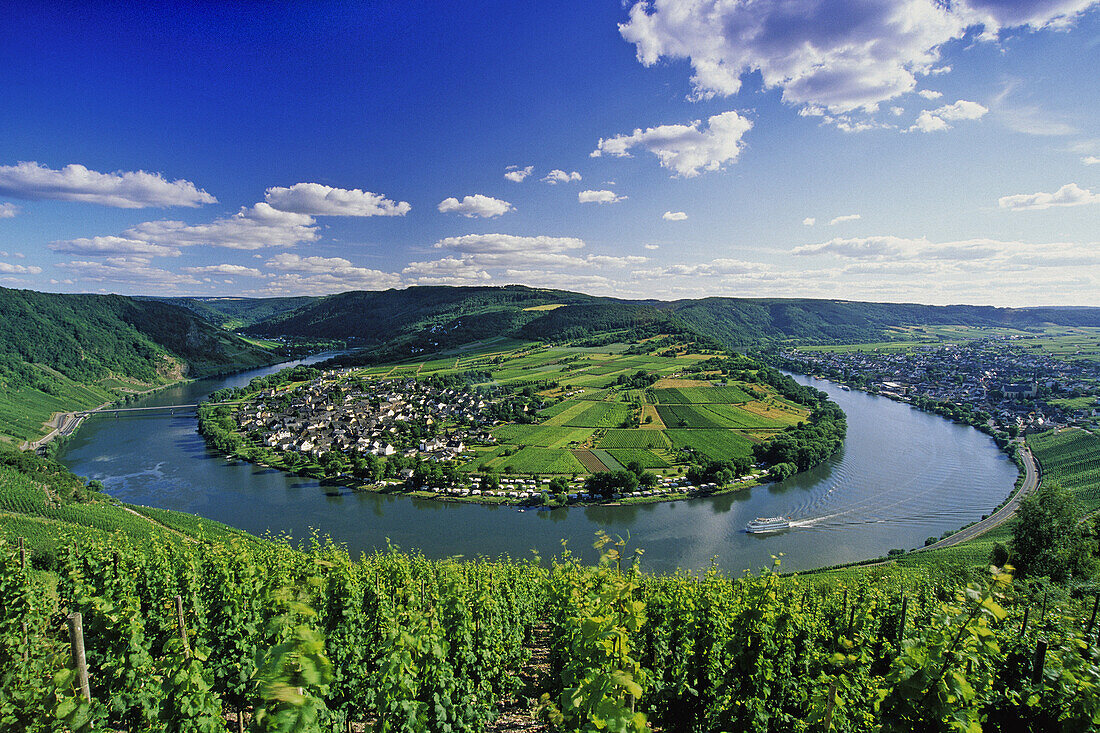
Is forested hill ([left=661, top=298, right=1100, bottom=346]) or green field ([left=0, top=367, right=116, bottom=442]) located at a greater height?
forested hill ([left=661, top=298, right=1100, bottom=346])

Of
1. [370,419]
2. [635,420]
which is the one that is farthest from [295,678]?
[370,419]

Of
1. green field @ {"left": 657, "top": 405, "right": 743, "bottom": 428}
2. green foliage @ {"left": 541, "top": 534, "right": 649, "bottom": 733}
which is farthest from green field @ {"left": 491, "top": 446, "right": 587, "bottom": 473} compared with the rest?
green foliage @ {"left": 541, "top": 534, "right": 649, "bottom": 733}

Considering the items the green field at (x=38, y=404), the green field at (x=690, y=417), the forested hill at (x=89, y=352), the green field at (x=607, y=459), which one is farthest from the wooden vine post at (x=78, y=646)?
the forested hill at (x=89, y=352)

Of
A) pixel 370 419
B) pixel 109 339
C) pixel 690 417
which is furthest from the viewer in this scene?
pixel 109 339

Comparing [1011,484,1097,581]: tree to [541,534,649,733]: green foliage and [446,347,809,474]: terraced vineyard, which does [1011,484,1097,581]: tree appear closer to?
[446,347,809,474]: terraced vineyard

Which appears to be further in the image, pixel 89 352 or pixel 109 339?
pixel 109 339

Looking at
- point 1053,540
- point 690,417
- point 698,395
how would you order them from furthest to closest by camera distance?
point 698,395
point 690,417
point 1053,540

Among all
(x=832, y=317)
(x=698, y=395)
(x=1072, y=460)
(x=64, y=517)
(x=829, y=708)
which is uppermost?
(x=832, y=317)

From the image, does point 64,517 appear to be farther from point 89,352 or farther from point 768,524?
point 89,352

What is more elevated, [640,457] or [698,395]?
[698,395]
